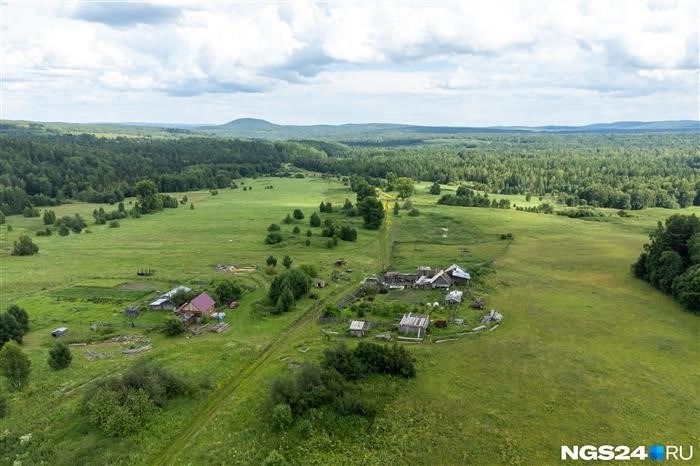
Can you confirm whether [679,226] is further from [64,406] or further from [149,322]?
[64,406]

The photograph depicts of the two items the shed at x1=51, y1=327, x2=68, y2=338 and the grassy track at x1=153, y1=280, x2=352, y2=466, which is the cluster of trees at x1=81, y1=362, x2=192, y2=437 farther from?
the shed at x1=51, y1=327, x2=68, y2=338

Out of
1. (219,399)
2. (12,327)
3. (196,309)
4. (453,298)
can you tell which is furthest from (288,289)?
(12,327)

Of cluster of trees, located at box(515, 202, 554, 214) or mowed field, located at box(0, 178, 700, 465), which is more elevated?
cluster of trees, located at box(515, 202, 554, 214)

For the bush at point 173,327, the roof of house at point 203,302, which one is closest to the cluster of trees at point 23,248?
the roof of house at point 203,302

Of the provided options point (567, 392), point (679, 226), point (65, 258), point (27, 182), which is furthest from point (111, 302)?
point (27, 182)

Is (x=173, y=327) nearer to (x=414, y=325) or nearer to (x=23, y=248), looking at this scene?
(x=414, y=325)

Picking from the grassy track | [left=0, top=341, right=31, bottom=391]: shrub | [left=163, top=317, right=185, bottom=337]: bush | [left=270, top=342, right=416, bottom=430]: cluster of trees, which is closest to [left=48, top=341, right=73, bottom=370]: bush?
[left=0, top=341, right=31, bottom=391]: shrub

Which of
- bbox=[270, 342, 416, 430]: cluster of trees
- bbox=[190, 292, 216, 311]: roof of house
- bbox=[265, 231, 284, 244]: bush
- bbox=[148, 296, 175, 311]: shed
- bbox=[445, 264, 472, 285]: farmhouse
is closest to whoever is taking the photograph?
bbox=[270, 342, 416, 430]: cluster of trees

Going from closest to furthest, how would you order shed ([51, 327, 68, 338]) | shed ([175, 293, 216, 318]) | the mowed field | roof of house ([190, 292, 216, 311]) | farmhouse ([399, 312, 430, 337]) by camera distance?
the mowed field → farmhouse ([399, 312, 430, 337]) → shed ([51, 327, 68, 338]) → shed ([175, 293, 216, 318]) → roof of house ([190, 292, 216, 311])
